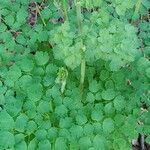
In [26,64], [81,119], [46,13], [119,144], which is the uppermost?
[46,13]

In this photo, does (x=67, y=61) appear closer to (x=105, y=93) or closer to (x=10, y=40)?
(x=105, y=93)

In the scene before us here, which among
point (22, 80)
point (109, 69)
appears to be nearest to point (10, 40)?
point (22, 80)

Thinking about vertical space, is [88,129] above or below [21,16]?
below

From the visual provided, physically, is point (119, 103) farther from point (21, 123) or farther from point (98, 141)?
point (21, 123)

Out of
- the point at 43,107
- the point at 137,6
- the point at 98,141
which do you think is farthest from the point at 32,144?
the point at 137,6

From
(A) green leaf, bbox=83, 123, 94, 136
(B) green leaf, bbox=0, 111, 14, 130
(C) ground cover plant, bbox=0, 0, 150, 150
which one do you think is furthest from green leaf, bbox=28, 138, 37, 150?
(A) green leaf, bbox=83, 123, 94, 136

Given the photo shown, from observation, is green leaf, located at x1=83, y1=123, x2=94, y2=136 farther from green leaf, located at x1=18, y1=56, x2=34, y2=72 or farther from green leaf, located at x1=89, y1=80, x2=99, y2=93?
green leaf, located at x1=18, y1=56, x2=34, y2=72

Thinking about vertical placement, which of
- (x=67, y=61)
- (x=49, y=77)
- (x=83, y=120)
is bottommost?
(x=83, y=120)
